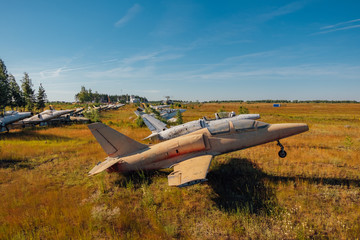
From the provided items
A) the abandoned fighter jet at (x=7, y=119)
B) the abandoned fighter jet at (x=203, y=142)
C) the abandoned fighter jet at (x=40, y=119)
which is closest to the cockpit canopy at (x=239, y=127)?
the abandoned fighter jet at (x=203, y=142)

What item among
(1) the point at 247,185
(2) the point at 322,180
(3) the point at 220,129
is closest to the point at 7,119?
(3) the point at 220,129

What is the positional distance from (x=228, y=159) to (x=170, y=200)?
538 centimetres

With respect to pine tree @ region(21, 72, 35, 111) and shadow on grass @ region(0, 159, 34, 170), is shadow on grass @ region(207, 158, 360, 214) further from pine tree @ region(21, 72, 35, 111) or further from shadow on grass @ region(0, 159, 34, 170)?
pine tree @ region(21, 72, 35, 111)

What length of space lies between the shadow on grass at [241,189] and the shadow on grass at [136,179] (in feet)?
9.86

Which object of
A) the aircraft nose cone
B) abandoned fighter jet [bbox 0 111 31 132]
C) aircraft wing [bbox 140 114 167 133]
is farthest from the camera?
abandoned fighter jet [bbox 0 111 31 132]

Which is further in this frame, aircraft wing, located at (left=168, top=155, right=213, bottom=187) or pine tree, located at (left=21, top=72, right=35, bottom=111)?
pine tree, located at (left=21, top=72, right=35, bottom=111)

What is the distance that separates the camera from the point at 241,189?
6586 millimetres

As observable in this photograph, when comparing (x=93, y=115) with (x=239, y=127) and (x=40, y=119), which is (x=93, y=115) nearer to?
(x=40, y=119)

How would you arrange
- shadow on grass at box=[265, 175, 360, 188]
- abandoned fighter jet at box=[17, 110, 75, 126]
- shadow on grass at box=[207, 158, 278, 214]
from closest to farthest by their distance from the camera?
shadow on grass at box=[207, 158, 278, 214] < shadow on grass at box=[265, 175, 360, 188] < abandoned fighter jet at box=[17, 110, 75, 126]

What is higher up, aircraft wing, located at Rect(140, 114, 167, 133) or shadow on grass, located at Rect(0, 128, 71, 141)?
aircraft wing, located at Rect(140, 114, 167, 133)

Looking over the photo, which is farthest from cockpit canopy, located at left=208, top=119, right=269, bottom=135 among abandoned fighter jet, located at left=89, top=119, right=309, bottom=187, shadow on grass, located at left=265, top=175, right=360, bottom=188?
shadow on grass, located at left=265, top=175, right=360, bottom=188

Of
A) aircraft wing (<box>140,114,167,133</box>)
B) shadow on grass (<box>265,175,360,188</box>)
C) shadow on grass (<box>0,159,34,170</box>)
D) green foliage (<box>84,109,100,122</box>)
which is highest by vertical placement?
green foliage (<box>84,109,100,122</box>)

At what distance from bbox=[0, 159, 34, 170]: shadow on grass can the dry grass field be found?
176 millimetres

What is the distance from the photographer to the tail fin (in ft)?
24.4
